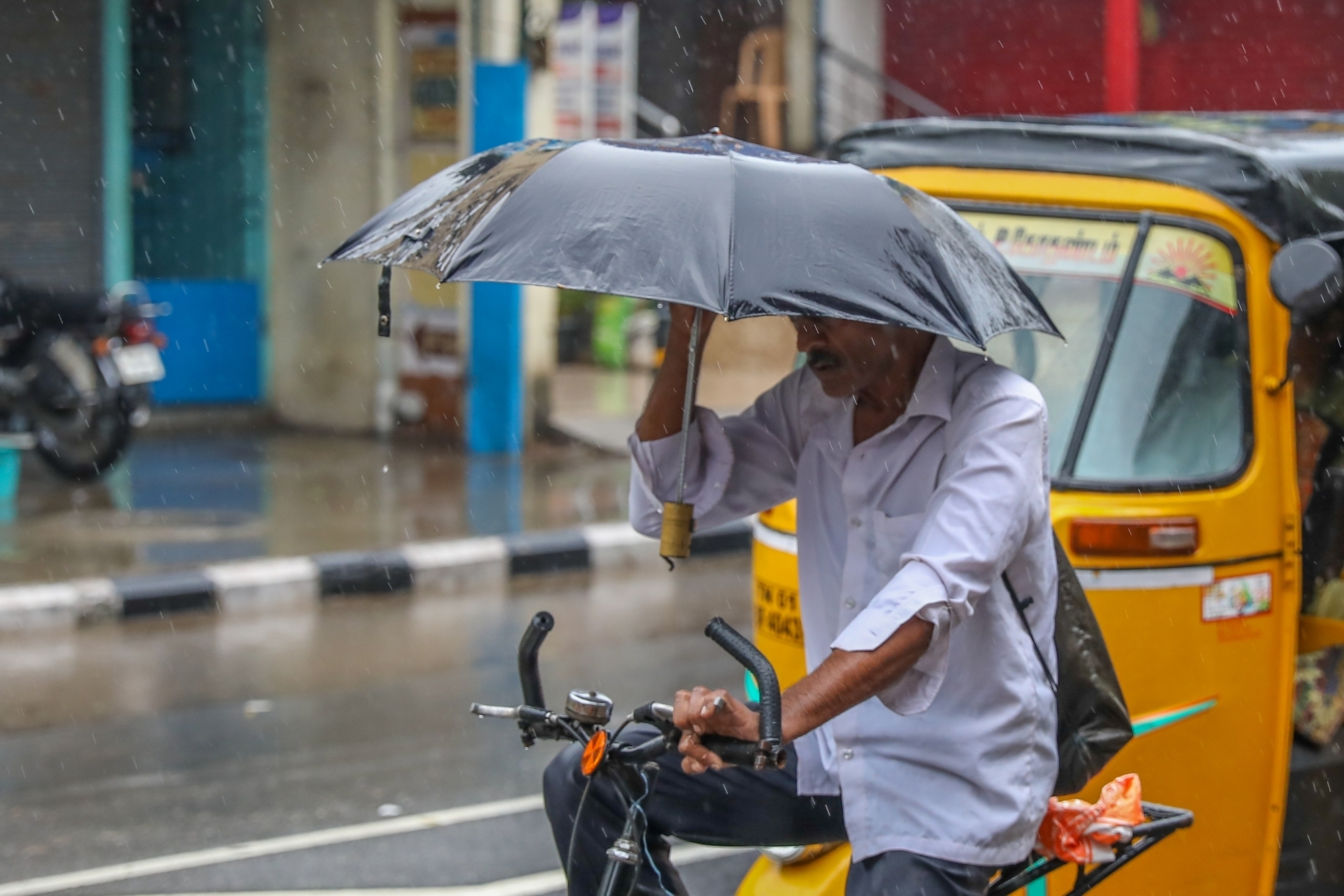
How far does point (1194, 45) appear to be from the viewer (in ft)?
49.2

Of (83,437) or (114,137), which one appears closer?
(83,437)

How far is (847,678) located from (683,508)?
1.59 feet

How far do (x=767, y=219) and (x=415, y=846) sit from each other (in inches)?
111

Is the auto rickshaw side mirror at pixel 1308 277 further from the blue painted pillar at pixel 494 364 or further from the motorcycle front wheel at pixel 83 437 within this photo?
the blue painted pillar at pixel 494 364

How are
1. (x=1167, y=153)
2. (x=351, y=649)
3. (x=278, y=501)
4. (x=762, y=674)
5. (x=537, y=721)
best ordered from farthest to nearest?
(x=278, y=501), (x=351, y=649), (x=1167, y=153), (x=537, y=721), (x=762, y=674)

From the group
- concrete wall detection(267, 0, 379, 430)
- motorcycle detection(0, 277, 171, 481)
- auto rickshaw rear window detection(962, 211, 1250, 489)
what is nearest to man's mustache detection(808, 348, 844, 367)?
auto rickshaw rear window detection(962, 211, 1250, 489)

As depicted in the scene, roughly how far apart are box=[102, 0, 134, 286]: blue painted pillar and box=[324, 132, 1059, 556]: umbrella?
9589 millimetres

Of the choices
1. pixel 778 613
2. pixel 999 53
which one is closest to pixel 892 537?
pixel 778 613

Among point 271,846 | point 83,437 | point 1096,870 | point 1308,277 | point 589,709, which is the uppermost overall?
point 1308,277

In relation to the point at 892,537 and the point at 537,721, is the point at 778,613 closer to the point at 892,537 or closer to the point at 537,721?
the point at 892,537

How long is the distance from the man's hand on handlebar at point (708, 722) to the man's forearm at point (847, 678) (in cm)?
8

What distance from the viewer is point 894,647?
2.42 m

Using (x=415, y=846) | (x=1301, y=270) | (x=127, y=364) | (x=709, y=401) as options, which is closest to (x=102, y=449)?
(x=127, y=364)

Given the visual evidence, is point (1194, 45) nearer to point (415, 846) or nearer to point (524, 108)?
point (524, 108)
